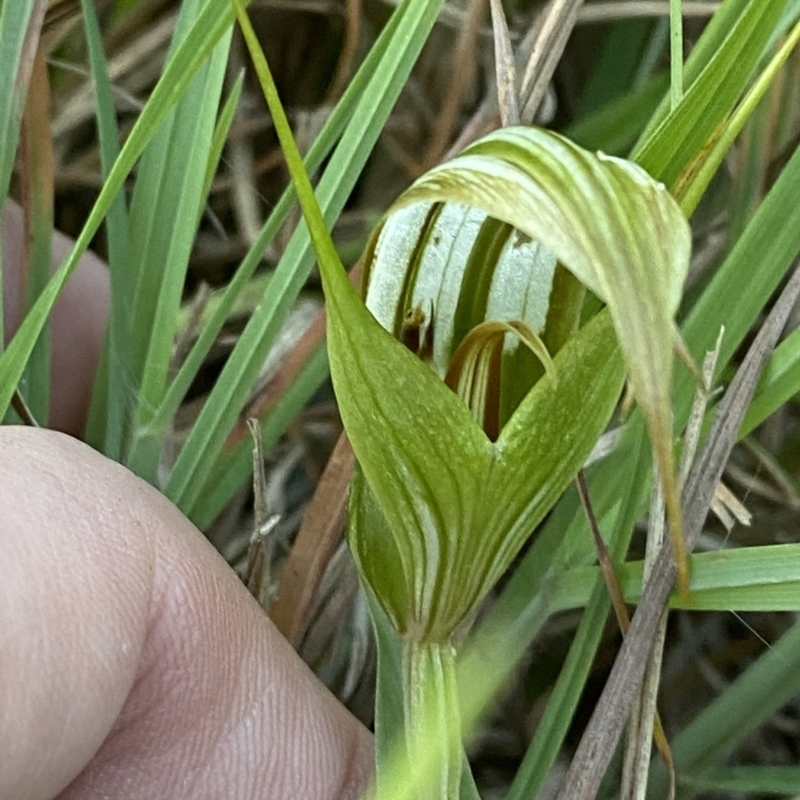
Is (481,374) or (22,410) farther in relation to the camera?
(22,410)

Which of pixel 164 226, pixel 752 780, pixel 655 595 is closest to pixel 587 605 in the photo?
pixel 655 595

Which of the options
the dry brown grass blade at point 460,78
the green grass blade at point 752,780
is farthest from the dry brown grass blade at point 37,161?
the green grass blade at point 752,780

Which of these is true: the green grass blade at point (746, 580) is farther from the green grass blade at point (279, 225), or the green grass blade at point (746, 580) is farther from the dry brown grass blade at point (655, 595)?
the green grass blade at point (279, 225)

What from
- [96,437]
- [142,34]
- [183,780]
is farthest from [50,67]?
[183,780]

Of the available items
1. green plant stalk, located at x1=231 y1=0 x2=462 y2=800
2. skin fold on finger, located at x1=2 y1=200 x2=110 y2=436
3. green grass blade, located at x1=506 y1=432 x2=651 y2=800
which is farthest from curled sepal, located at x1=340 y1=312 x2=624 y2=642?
skin fold on finger, located at x1=2 y1=200 x2=110 y2=436

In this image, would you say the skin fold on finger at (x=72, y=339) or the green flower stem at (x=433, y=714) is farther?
the skin fold on finger at (x=72, y=339)

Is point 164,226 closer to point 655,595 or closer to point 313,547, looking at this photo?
point 313,547

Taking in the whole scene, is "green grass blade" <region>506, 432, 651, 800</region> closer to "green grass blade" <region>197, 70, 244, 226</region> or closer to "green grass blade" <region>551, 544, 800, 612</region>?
"green grass blade" <region>551, 544, 800, 612</region>
